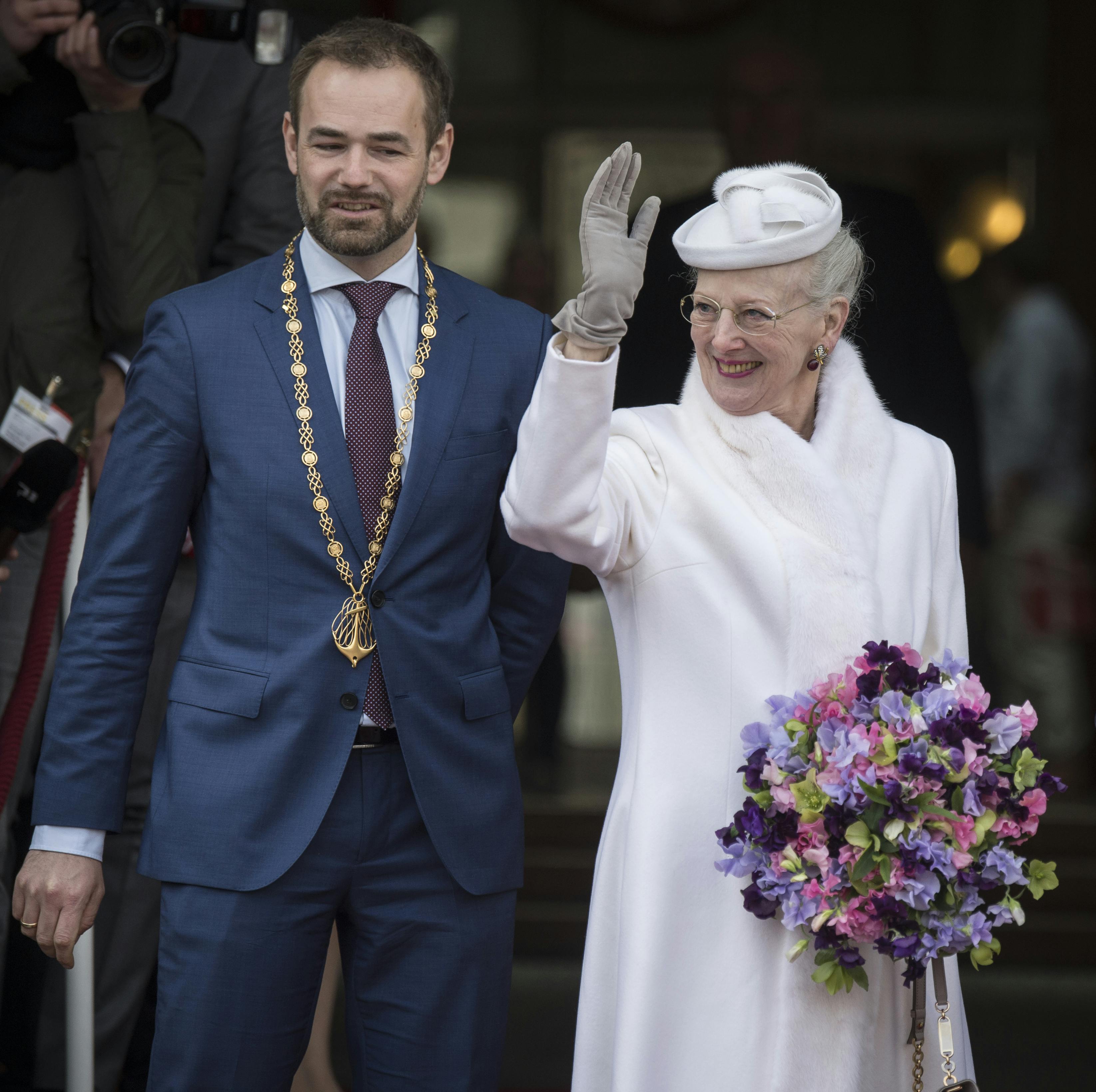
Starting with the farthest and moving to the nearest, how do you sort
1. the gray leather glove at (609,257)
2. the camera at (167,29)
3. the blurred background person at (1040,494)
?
the blurred background person at (1040,494) → the camera at (167,29) → the gray leather glove at (609,257)

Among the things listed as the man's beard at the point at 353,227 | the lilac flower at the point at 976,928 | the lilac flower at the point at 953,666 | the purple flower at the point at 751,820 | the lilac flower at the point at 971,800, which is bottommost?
the lilac flower at the point at 976,928

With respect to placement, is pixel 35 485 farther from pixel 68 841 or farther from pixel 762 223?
pixel 762 223

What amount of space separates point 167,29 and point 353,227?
0.91 m

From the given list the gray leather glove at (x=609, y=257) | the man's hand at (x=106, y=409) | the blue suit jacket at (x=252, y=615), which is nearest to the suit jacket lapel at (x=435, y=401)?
the blue suit jacket at (x=252, y=615)

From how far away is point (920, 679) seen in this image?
2.15m

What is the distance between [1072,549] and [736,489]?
374 cm

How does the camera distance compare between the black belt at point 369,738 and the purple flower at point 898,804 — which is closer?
the purple flower at point 898,804

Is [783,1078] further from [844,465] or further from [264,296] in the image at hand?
[264,296]

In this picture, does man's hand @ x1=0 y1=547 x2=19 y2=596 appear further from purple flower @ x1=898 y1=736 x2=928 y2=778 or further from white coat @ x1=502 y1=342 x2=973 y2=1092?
purple flower @ x1=898 y1=736 x2=928 y2=778

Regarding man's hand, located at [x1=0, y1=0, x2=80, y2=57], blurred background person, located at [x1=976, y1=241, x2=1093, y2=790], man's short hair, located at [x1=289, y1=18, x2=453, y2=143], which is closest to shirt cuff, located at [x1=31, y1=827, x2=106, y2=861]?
man's short hair, located at [x1=289, y1=18, x2=453, y2=143]

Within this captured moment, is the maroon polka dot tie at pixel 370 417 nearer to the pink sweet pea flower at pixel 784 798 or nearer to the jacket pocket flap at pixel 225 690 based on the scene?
the jacket pocket flap at pixel 225 690

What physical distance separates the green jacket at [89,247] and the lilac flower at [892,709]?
148 cm

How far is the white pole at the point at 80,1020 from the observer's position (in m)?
2.72

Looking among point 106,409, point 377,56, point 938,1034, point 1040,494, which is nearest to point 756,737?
point 938,1034
